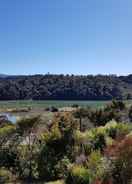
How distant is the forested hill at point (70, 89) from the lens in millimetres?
100812

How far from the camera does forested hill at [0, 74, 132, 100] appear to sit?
10081 cm

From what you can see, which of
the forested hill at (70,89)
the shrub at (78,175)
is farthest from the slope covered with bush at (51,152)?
the forested hill at (70,89)

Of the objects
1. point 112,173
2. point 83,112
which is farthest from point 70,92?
point 112,173

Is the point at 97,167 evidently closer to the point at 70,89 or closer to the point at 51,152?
the point at 51,152

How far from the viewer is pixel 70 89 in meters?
106

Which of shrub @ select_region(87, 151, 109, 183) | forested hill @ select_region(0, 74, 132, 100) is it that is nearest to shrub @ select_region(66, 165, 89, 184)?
shrub @ select_region(87, 151, 109, 183)

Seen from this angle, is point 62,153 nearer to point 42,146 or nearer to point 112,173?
point 42,146

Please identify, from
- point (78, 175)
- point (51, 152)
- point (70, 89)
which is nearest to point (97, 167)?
point (78, 175)

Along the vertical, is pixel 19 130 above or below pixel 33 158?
above

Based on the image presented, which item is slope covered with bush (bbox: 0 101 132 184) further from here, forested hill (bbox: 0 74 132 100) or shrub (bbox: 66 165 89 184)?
forested hill (bbox: 0 74 132 100)

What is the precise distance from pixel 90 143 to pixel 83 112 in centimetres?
1812

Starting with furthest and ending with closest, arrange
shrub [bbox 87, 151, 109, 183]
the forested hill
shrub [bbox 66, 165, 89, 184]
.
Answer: the forested hill
shrub [bbox 66, 165, 89, 184]
shrub [bbox 87, 151, 109, 183]

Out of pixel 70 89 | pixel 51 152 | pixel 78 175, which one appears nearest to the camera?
pixel 78 175

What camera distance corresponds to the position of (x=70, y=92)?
105 metres
